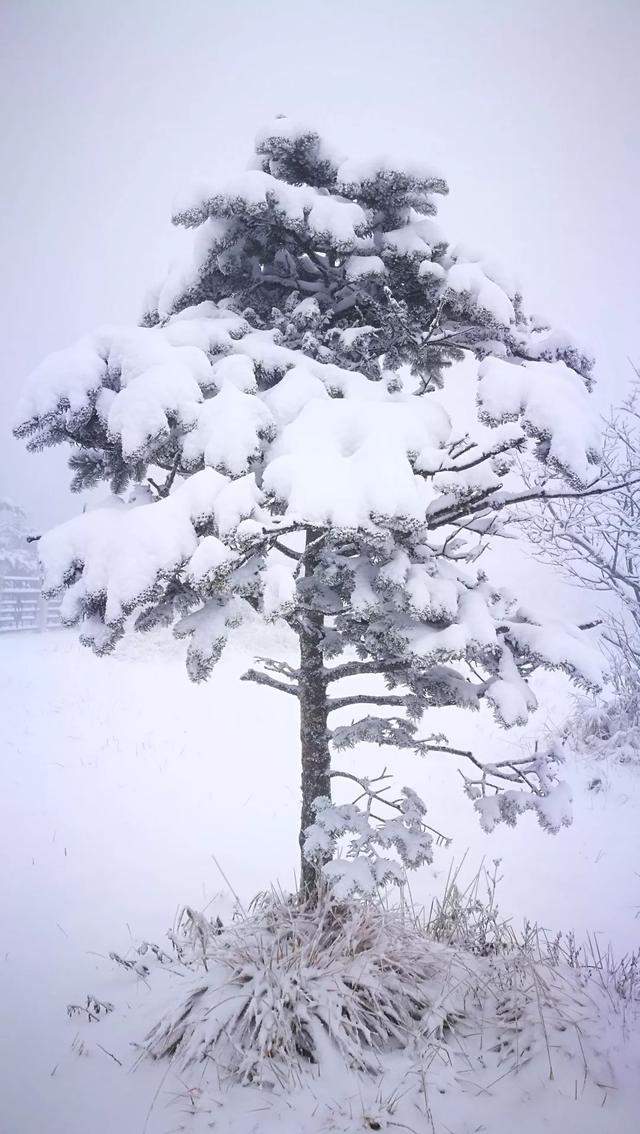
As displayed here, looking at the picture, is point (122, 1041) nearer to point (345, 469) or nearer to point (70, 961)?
point (70, 961)

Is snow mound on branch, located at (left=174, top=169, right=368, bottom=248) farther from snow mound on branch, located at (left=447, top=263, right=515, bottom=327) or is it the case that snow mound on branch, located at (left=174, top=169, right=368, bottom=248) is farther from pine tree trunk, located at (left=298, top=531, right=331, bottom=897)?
pine tree trunk, located at (left=298, top=531, right=331, bottom=897)

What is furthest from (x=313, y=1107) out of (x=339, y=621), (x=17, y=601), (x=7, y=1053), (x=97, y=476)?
(x=17, y=601)

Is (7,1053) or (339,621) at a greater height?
(339,621)

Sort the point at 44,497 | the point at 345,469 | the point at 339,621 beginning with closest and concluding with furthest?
the point at 345,469
the point at 339,621
the point at 44,497

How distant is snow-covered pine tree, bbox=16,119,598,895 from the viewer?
318 centimetres

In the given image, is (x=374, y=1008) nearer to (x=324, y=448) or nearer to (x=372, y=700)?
(x=372, y=700)

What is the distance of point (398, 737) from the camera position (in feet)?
14.3

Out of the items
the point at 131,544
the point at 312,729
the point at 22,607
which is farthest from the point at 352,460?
the point at 22,607

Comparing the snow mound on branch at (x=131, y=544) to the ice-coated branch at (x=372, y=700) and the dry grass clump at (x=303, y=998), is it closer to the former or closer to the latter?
the ice-coated branch at (x=372, y=700)

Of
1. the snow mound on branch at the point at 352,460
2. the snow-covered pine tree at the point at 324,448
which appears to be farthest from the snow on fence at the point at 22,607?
the snow mound on branch at the point at 352,460

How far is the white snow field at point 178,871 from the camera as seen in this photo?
2.79 m

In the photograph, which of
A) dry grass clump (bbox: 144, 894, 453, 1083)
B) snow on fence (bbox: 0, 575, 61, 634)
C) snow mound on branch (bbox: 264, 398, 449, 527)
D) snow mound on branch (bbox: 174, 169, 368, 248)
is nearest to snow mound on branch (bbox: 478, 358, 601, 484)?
snow mound on branch (bbox: 264, 398, 449, 527)

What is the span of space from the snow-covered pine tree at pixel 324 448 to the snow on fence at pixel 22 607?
1864 centimetres

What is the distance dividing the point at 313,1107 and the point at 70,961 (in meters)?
2.70
